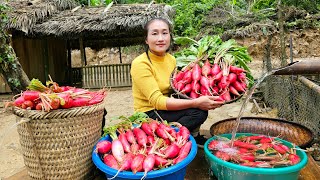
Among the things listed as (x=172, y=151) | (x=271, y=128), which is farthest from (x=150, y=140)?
(x=271, y=128)

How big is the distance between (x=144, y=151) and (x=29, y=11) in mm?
8969

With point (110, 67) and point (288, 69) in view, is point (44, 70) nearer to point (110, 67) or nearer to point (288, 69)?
point (110, 67)

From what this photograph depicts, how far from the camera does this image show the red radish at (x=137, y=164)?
1350mm

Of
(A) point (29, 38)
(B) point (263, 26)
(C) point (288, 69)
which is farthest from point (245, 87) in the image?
(B) point (263, 26)

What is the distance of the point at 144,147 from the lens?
158 cm

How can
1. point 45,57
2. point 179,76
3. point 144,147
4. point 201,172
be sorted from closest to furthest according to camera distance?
1. point 144,147
2. point 201,172
3. point 179,76
4. point 45,57

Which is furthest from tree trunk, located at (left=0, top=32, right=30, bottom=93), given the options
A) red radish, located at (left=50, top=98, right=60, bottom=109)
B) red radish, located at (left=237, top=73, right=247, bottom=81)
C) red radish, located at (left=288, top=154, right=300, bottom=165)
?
red radish, located at (left=288, top=154, right=300, bottom=165)

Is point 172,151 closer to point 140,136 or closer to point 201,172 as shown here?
point 140,136

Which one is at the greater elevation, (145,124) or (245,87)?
(245,87)

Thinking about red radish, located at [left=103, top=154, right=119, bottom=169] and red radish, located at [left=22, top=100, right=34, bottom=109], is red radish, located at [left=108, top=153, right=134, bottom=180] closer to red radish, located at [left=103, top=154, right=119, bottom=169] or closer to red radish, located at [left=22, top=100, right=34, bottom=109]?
red radish, located at [left=103, top=154, right=119, bottom=169]

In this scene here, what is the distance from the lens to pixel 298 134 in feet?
7.47

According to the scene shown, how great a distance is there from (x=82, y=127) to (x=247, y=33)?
12.3 meters

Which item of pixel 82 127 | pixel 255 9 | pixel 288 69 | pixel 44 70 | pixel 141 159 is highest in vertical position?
pixel 255 9

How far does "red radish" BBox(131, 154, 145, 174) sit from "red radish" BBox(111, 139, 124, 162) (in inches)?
3.7
